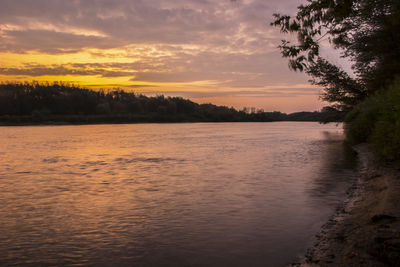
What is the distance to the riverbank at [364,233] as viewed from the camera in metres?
6.45

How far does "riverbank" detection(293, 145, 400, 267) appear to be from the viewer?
21.1 feet

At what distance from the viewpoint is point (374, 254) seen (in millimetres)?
6434

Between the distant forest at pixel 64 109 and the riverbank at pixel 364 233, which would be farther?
the distant forest at pixel 64 109

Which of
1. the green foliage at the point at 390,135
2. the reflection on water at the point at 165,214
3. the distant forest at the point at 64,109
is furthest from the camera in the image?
the distant forest at the point at 64,109

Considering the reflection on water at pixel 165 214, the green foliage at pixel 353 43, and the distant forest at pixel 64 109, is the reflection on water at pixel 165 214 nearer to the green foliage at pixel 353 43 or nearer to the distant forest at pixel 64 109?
the green foliage at pixel 353 43

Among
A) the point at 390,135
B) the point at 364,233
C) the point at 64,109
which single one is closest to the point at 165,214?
the point at 364,233

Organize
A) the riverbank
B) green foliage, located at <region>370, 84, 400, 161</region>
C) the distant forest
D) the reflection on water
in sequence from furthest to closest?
the distant forest
green foliage, located at <region>370, 84, 400, 161</region>
the reflection on water
the riverbank

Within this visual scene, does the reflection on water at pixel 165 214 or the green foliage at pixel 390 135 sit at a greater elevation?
the green foliage at pixel 390 135

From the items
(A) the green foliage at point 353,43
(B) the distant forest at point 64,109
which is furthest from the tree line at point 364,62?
(B) the distant forest at point 64,109

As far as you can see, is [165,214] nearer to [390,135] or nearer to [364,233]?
[364,233]

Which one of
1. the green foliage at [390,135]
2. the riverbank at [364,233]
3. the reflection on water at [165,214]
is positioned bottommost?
the reflection on water at [165,214]

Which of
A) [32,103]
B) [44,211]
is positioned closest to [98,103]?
[32,103]

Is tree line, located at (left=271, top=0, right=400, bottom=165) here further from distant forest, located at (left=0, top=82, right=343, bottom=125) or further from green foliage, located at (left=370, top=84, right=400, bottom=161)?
distant forest, located at (left=0, top=82, right=343, bottom=125)

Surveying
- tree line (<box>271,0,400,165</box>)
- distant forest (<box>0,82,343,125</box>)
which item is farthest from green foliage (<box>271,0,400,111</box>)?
distant forest (<box>0,82,343,125</box>)
